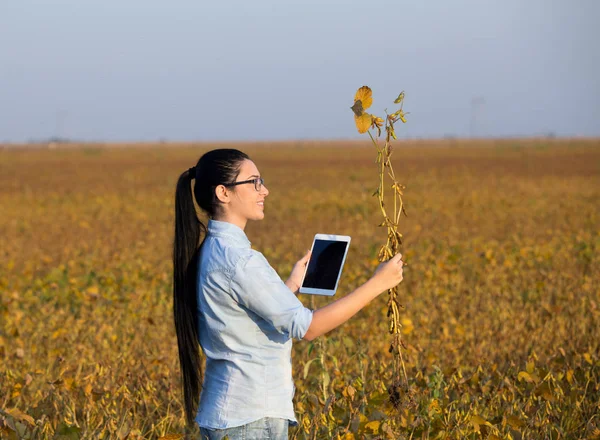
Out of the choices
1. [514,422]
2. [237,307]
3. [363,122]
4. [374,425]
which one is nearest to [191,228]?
[237,307]

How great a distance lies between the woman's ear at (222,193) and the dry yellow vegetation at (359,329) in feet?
2.26

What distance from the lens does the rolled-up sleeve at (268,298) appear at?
240cm

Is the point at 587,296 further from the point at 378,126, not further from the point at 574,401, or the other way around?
the point at 378,126

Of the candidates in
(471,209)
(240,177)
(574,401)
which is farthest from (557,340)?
(471,209)

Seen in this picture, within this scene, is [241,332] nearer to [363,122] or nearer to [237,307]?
[237,307]

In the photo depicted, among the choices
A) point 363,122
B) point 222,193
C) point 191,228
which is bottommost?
point 191,228

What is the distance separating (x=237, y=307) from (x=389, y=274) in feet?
1.48

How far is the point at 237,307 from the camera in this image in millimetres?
2494

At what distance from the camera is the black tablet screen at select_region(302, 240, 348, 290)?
2699 mm

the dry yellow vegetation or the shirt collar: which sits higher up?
the shirt collar

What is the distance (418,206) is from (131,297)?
11.2m

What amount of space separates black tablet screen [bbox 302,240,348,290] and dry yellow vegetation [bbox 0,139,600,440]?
1.23 ft

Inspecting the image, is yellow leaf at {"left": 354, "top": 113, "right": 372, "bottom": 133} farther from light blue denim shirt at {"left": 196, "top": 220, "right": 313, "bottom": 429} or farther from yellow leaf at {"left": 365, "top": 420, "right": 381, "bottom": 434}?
yellow leaf at {"left": 365, "top": 420, "right": 381, "bottom": 434}

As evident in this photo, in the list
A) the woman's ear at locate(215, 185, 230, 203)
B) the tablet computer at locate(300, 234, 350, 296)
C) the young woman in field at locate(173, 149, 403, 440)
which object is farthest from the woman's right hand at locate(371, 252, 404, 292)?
the woman's ear at locate(215, 185, 230, 203)
